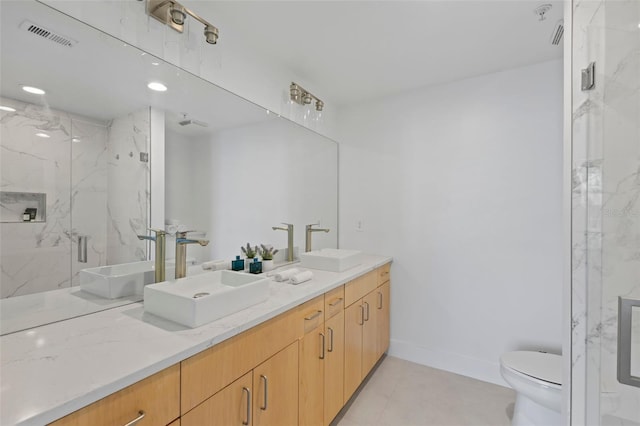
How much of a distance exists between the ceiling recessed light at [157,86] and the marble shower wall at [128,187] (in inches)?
4.3

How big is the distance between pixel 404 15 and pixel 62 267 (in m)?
2.07

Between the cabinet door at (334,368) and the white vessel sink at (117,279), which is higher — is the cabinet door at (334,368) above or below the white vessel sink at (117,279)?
below

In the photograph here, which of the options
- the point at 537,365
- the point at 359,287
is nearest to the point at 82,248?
the point at 359,287

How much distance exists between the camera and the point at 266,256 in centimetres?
202

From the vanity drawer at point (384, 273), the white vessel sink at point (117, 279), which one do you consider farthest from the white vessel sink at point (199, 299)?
the vanity drawer at point (384, 273)

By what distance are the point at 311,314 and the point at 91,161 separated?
3.91ft

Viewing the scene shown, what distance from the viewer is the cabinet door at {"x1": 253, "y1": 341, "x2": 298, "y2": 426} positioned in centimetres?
113

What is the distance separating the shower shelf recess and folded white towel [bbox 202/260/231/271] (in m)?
0.76

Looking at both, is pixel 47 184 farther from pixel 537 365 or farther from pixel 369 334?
pixel 537 365

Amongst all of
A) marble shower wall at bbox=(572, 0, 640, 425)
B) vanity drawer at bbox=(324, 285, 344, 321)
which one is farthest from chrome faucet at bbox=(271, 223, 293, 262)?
marble shower wall at bbox=(572, 0, 640, 425)

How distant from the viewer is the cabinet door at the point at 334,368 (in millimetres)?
1615

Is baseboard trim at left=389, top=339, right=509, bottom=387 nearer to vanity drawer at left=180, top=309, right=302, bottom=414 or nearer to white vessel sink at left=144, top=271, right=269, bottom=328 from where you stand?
vanity drawer at left=180, top=309, right=302, bottom=414

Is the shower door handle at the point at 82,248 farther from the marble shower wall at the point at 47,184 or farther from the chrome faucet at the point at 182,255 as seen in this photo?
the chrome faucet at the point at 182,255

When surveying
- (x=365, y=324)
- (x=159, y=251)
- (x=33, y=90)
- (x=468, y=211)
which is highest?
→ (x=33, y=90)
